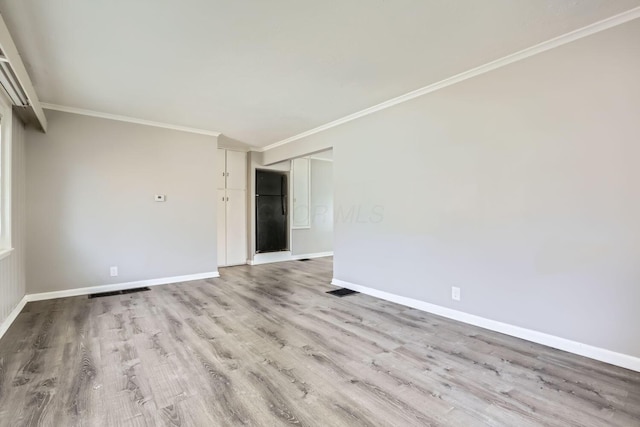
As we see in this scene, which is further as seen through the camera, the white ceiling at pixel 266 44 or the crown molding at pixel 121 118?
the crown molding at pixel 121 118

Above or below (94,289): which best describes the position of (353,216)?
above

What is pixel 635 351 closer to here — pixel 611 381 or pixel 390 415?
pixel 611 381

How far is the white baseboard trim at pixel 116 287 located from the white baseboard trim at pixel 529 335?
9.93 feet

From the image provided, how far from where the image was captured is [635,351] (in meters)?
2.12

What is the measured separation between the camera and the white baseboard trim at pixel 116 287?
12.7ft

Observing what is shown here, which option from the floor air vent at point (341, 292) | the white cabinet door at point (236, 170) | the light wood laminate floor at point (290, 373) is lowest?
the light wood laminate floor at point (290, 373)

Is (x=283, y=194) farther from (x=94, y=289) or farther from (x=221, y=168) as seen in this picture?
(x=94, y=289)

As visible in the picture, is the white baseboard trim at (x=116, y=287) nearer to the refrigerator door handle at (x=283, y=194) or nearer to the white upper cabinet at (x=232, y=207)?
the white upper cabinet at (x=232, y=207)

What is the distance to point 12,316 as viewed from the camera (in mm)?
3111

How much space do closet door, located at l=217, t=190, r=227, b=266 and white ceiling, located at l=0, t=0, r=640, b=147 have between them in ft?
8.36

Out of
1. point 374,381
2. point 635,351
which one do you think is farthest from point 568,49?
point 374,381

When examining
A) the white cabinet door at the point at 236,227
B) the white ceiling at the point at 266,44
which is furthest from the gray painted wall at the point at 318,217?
the white ceiling at the point at 266,44

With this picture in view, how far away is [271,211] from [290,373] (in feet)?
15.6

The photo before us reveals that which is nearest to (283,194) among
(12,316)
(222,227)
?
(222,227)
